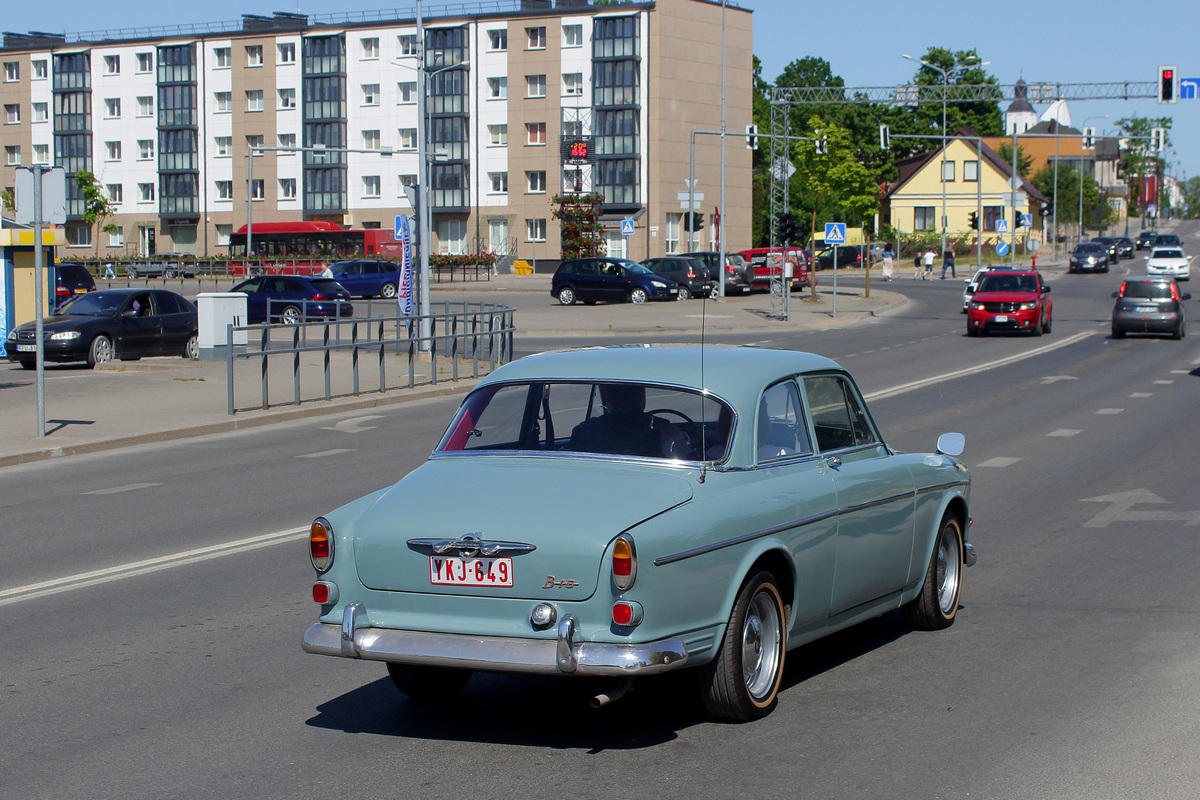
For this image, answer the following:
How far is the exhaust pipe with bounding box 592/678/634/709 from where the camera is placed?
5.00 m

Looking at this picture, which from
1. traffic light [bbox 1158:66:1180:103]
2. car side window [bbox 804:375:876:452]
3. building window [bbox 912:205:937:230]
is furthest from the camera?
building window [bbox 912:205:937:230]

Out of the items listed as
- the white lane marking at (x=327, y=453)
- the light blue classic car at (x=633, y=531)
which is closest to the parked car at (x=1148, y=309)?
the white lane marking at (x=327, y=453)

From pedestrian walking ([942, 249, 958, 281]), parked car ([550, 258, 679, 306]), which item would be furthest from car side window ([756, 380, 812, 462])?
pedestrian walking ([942, 249, 958, 281])

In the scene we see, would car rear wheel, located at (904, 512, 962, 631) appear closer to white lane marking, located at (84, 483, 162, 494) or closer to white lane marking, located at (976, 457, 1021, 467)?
white lane marking, located at (976, 457, 1021, 467)

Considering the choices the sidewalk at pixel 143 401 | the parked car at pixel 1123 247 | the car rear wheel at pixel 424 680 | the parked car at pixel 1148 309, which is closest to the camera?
the car rear wheel at pixel 424 680

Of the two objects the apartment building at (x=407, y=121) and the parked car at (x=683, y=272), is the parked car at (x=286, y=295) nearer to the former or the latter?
the parked car at (x=683, y=272)

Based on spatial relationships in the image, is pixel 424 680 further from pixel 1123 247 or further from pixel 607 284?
pixel 1123 247

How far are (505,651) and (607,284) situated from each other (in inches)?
1856

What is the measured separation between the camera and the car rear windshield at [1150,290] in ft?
112

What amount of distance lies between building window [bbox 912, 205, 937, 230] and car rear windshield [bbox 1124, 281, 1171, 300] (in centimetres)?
7635

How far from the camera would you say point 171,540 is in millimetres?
9930

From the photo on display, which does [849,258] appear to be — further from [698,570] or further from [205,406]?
[698,570]

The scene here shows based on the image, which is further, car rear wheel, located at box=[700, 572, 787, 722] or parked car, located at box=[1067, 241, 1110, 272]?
parked car, located at box=[1067, 241, 1110, 272]

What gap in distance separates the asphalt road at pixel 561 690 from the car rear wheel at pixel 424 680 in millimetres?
74
